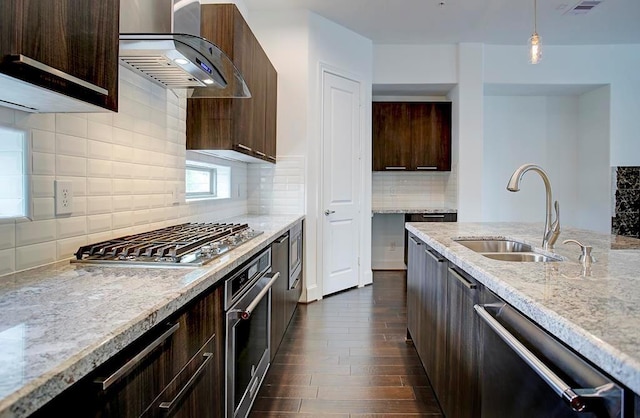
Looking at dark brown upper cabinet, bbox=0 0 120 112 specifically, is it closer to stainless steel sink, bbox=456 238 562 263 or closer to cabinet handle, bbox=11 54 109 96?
cabinet handle, bbox=11 54 109 96

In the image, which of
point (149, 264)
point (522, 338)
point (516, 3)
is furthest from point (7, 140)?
point (516, 3)

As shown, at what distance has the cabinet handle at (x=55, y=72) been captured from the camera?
86 cm

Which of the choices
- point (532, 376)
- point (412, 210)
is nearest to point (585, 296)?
point (532, 376)

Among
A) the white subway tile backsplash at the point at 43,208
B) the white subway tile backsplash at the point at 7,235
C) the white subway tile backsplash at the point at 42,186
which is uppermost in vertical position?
the white subway tile backsplash at the point at 42,186

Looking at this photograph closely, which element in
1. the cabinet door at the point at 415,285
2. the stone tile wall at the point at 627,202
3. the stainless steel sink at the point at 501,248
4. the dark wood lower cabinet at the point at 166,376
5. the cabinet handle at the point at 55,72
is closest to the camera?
the dark wood lower cabinet at the point at 166,376

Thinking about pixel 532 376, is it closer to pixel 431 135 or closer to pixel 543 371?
pixel 543 371

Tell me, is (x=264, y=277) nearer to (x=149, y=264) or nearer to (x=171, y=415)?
(x=149, y=264)

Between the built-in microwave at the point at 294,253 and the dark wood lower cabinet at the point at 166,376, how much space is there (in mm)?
1784

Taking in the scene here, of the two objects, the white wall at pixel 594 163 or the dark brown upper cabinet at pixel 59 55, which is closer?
the dark brown upper cabinet at pixel 59 55

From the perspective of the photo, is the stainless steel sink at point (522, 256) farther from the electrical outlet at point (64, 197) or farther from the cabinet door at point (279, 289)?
the electrical outlet at point (64, 197)

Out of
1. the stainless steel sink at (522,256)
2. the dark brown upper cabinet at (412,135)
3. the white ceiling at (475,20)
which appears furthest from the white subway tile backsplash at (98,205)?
the dark brown upper cabinet at (412,135)

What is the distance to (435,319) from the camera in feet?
6.89

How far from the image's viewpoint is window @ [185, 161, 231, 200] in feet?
9.70

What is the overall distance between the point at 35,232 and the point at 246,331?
86 centimetres
